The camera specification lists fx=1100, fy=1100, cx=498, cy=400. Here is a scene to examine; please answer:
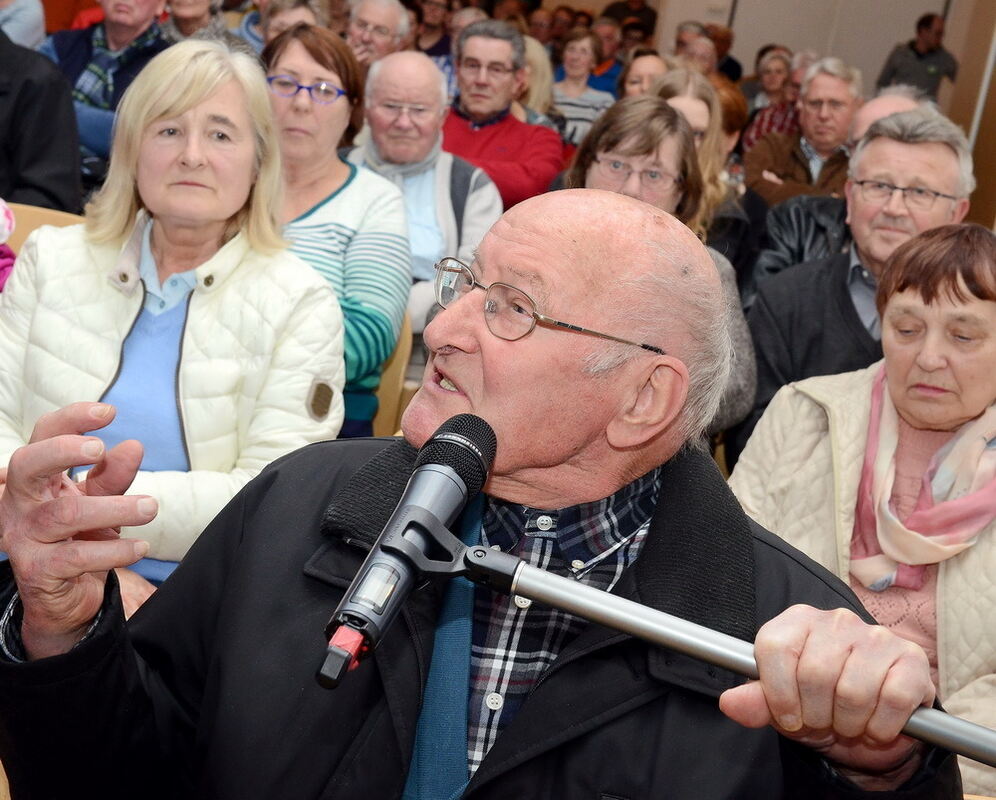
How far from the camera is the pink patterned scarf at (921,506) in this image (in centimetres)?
190

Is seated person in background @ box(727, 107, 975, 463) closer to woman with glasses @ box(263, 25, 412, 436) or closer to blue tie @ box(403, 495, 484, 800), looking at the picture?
woman with glasses @ box(263, 25, 412, 436)

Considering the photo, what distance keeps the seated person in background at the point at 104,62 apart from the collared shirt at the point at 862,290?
7.79 feet

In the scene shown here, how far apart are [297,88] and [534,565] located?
2146mm

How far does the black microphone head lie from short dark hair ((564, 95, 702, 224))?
2116 mm

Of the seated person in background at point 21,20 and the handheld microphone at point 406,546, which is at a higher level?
the handheld microphone at point 406,546

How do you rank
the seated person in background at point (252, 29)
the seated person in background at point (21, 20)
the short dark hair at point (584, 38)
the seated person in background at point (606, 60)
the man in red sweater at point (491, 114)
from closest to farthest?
1. the seated person in background at point (21, 20)
2. the man in red sweater at point (491, 114)
3. the seated person in background at point (252, 29)
4. the short dark hair at point (584, 38)
5. the seated person in background at point (606, 60)

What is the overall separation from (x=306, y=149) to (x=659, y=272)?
74.0 inches

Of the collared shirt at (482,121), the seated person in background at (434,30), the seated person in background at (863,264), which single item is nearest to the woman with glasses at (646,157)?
the seated person in background at (863,264)

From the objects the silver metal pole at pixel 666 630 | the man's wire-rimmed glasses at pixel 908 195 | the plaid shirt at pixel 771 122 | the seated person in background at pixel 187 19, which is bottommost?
the plaid shirt at pixel 771 122

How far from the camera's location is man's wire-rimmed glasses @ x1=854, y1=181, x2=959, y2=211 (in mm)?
2895

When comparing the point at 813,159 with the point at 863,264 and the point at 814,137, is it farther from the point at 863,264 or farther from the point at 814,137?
the point at 863,264

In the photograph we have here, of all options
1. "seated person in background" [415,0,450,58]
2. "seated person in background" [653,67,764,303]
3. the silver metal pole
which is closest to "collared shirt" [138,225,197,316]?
the silver metal pole

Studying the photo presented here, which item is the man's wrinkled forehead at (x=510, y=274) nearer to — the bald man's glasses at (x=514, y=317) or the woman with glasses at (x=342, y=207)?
the bald man's glasses at (x=514, y=317)

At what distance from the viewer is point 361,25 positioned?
15.7 feet
